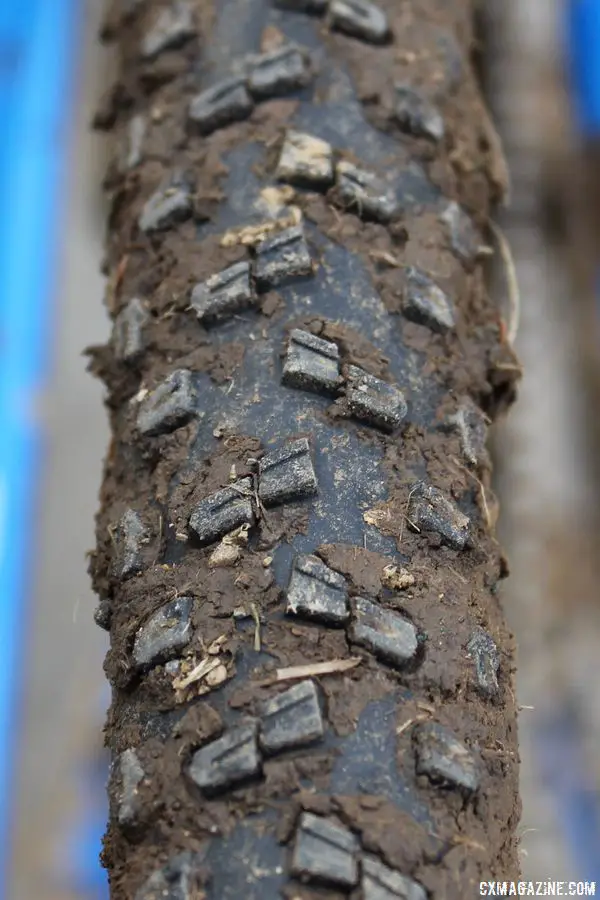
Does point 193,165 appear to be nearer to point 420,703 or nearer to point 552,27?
point 420,703

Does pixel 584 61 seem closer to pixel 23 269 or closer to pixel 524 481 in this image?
pixel 524 481

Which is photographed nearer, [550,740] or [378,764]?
[378,764]

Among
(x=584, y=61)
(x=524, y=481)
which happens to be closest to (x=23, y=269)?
(x=524, y=481)

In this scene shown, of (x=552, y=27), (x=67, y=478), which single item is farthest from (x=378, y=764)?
(x=552, y=27)

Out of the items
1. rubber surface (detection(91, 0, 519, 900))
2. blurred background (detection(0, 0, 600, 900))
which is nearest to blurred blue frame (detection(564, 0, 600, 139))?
blurred background (detection(0, 0, 600, 900))

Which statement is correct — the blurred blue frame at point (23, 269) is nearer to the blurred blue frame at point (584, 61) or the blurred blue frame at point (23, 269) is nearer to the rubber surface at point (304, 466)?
the rubber surface at point (304, 466)
